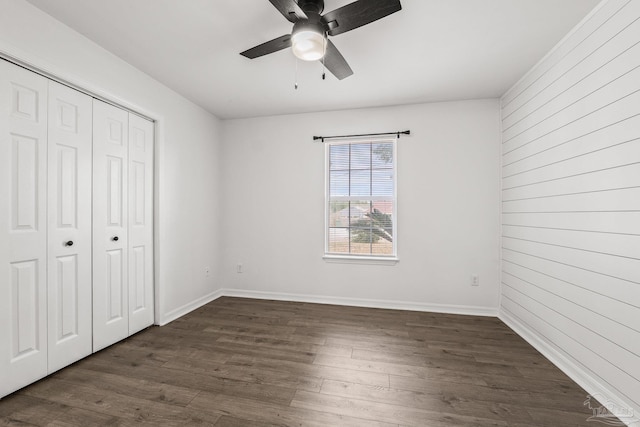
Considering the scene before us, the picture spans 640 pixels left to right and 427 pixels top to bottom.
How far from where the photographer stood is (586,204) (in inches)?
76.7

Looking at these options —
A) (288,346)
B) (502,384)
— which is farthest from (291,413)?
(502,384)

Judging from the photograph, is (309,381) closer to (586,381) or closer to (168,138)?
(586,381)

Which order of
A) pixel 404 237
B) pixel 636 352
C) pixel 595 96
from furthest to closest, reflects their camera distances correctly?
A: pixel 404 237 < pixel 595 96 < pixel 636 352

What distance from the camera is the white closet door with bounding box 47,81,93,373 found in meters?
2.01

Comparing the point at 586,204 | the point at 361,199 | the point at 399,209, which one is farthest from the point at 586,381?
the point at 361,199

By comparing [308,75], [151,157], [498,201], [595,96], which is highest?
[308,75]

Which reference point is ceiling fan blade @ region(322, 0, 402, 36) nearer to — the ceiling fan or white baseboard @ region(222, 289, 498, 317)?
the ceiling fan

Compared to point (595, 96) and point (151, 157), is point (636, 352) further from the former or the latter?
point (151, 157)

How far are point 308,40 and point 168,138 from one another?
2182 millimetres

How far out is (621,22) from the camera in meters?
1.67

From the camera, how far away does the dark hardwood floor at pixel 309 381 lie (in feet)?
5.32

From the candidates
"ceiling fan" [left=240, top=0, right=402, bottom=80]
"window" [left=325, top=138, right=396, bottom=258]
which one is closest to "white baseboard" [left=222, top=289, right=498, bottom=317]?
"window" [left=325, top=138, right=396, bottom=258]

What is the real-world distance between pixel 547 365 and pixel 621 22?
2460mm

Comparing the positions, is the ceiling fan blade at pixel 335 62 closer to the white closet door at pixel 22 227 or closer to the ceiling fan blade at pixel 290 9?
the ceiling fan blade at pixel 290 9
